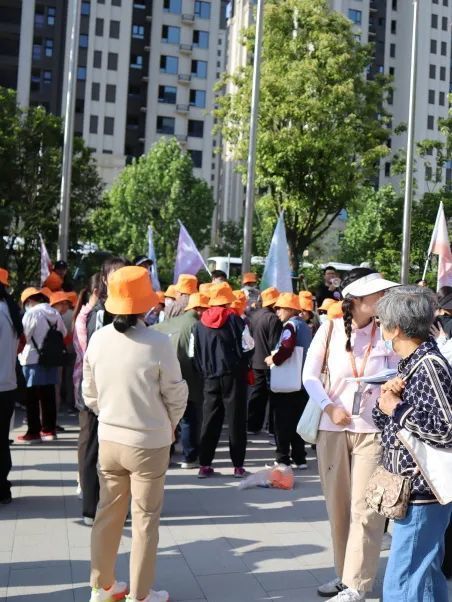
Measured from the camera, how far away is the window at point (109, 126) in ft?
Answer: 221

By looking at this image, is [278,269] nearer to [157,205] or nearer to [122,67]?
[157,205]

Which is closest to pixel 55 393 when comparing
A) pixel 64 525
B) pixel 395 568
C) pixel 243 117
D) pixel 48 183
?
pixel 64 525

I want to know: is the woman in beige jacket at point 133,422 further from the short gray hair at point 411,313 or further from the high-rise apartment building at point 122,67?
the high-rise apartment building at point 122,67

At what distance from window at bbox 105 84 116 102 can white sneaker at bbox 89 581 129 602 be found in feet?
223

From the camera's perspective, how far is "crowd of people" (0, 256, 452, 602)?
3271 mm

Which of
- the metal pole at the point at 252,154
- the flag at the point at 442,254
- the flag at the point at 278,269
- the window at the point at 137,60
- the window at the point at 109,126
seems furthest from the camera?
the window at the point at 137,60

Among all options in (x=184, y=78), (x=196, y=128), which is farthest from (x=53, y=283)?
(x=184, y=78)

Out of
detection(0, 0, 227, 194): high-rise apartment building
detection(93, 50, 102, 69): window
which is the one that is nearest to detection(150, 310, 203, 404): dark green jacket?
detection(0, 0, 227, 194): high-rise apartment building

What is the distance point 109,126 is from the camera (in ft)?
222

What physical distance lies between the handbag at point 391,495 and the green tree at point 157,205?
45.4 metres

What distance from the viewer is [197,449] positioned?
27.6 feet

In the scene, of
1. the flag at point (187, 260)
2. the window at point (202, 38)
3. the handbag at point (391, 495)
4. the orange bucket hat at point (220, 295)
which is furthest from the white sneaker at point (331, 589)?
the window at point (202, 38)

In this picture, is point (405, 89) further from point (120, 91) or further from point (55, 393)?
point (55, 393)

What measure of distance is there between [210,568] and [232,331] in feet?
10.0
